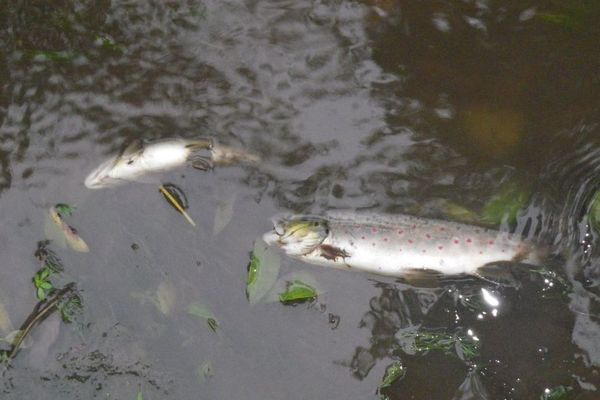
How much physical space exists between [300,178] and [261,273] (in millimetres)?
706

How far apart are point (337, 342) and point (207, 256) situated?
1.06m

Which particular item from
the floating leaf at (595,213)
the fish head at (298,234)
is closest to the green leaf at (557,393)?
the floating leaf at (595,213)

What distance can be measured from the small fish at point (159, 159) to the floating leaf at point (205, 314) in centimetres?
96

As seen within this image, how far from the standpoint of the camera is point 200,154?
174 inches

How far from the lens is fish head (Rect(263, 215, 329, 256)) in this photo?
416 centimetres

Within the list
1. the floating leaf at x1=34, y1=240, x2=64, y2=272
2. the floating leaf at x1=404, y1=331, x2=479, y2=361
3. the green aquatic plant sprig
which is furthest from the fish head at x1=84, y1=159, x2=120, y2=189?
Answer: the floating leaf at x1=404, y1=331, x2=479, y2=361

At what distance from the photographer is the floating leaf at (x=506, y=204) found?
4160 millimetres

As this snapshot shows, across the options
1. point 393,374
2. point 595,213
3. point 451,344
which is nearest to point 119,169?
point 393,374

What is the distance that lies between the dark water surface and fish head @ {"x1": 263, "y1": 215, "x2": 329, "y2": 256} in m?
0.11

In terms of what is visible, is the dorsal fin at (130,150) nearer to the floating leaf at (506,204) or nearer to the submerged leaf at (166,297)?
the submerged leaf at (166,297)

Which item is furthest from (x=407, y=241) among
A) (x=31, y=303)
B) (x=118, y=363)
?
(x=31, y=303)

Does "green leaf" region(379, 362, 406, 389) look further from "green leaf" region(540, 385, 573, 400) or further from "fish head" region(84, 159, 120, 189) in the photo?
"fish head" region(84, 159, 120, 189)

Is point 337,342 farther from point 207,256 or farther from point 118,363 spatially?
point 118,363

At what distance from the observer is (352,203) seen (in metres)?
4.30
